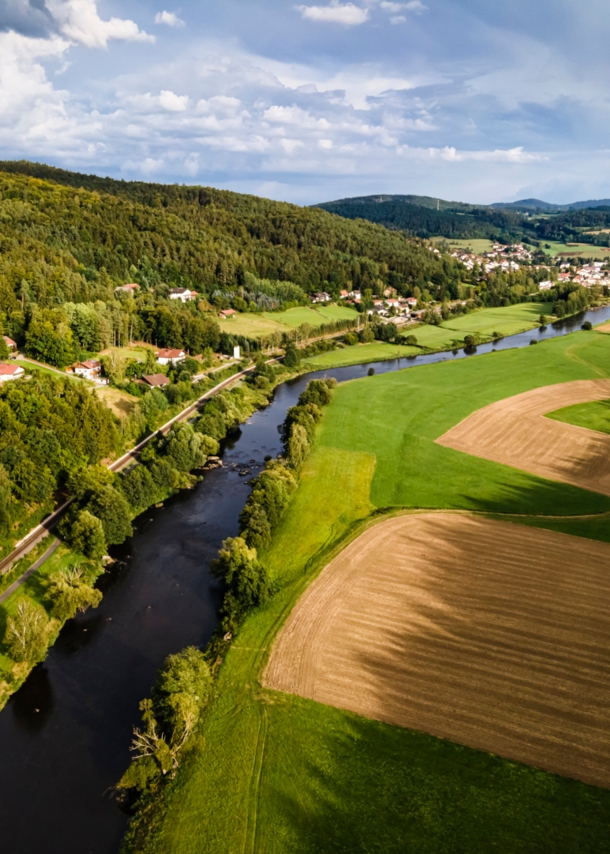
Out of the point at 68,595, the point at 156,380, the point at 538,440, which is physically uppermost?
the point at 156,380

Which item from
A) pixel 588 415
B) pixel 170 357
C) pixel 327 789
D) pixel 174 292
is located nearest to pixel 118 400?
pixel 170 357

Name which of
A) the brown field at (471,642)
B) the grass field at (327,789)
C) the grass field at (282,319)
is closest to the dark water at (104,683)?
the grass field at (327,789)

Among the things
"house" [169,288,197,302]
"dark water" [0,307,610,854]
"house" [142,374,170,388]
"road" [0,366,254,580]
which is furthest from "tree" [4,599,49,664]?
"house" [169,288,197,302]

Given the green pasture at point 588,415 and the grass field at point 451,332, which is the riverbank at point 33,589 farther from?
the grass field at point 451,332

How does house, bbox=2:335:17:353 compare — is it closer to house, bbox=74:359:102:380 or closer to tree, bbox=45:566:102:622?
house, bbox=74:359:102:380

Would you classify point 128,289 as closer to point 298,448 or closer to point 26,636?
point 298,448

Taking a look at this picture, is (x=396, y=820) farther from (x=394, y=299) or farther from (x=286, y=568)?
(x=394, y=299)
